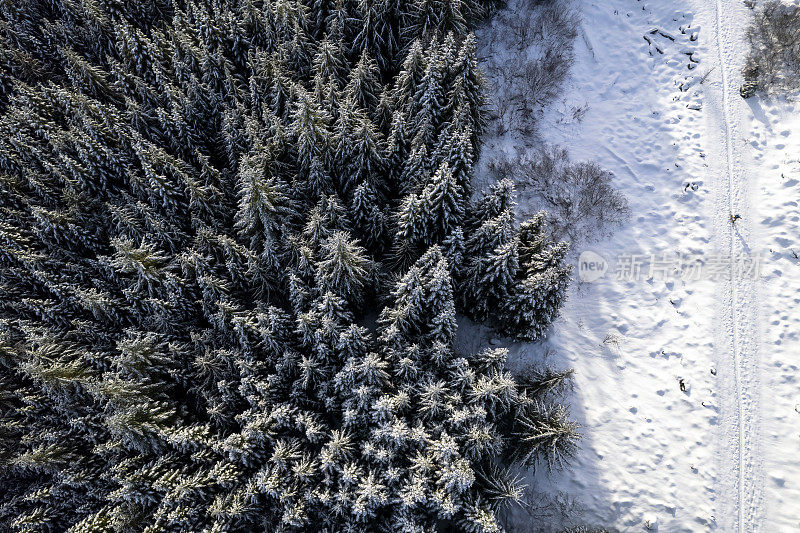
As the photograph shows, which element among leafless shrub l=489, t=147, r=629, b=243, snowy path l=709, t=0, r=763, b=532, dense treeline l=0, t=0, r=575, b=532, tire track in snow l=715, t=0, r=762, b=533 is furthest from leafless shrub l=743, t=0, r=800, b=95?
dense treeline l=0, t=0, r=575, b=532

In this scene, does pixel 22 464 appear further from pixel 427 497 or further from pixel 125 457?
pixel 427 497

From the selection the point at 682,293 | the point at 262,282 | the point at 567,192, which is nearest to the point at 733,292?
the point at 682,293

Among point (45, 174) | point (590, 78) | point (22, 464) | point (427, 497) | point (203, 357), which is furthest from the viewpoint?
point (590, 78)

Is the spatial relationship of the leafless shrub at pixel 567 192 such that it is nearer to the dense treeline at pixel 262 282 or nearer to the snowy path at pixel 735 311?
the dense treeline at pixel 262 282

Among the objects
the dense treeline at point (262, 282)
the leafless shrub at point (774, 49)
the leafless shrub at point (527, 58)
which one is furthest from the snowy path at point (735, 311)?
the leafless shrub at point (527, 58)

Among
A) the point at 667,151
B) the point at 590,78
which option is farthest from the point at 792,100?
the point at 590,78

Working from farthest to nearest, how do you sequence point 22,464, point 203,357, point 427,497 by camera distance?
1. point 203,357
2. point 22,464
3. point 427,497

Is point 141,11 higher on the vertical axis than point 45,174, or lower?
higher

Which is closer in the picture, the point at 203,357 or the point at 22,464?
the point at 22,464

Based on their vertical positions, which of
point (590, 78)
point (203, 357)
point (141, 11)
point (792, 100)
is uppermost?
point (792, 100)
